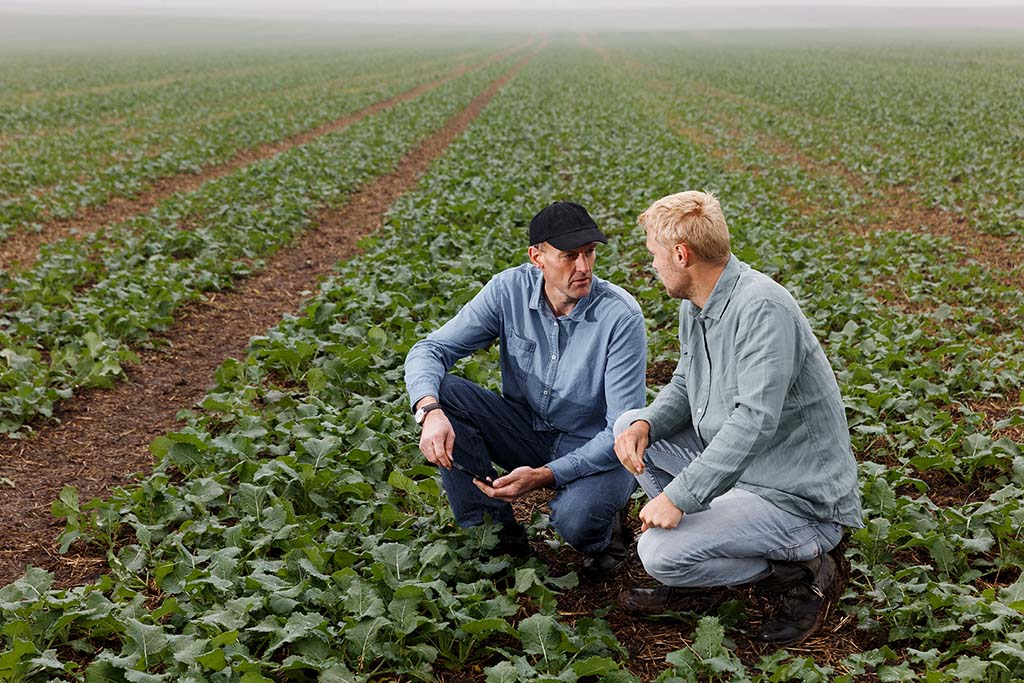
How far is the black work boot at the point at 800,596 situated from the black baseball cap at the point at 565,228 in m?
1.62

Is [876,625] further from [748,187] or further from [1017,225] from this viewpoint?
[748,187]

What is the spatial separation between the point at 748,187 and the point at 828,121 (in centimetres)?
1026

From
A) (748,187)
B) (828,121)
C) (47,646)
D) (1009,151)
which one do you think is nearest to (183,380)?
(47,646)

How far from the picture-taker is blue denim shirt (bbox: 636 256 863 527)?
129 inches

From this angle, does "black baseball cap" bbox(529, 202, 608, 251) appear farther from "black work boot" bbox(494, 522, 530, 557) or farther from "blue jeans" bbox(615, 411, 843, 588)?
"black work boot" bbox(494, 522, 530, 557)

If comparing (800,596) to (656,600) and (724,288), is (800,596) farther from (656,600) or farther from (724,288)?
(724,288)

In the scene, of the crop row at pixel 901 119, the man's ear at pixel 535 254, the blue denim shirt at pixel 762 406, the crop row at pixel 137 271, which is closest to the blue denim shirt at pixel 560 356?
the man's ear at pixel 535 254

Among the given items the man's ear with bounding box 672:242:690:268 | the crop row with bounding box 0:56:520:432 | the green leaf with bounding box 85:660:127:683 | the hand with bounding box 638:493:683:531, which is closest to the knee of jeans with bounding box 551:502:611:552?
the hand with bounding box 638:493:683:531

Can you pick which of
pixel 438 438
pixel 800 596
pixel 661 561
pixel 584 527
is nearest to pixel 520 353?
pixel 438 438

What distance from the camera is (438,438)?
154 inches

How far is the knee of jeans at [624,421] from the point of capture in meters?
3.83

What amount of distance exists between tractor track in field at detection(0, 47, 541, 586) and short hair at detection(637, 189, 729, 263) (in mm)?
3255

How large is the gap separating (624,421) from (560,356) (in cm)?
49

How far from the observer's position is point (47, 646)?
3648 mm
